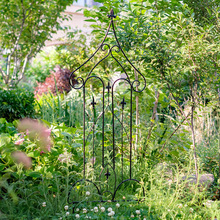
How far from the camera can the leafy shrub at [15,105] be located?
14.5 ft

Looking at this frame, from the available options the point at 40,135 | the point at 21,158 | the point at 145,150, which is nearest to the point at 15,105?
the point at 40,135

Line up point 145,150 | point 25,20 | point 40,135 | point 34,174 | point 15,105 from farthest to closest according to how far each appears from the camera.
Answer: point 25,20, point 15,105, point 145,150, point 40,135, point 34,174

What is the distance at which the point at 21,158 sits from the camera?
231cm

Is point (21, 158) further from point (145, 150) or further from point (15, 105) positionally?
point (15, 105)

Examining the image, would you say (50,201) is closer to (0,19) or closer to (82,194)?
(82,194)

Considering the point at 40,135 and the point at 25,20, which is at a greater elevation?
the point at 25,20

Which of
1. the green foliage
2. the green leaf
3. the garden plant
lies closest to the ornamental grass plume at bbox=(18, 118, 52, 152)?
the garden plant

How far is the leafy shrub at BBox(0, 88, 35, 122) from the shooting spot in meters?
4.41

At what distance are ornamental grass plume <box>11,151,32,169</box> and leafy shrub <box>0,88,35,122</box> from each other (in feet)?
7.32

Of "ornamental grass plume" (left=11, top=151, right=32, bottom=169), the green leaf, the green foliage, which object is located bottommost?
the green leaf

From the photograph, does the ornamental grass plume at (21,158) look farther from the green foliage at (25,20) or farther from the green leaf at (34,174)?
the green foliage at (25,20)

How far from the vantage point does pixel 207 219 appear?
7.48 ft

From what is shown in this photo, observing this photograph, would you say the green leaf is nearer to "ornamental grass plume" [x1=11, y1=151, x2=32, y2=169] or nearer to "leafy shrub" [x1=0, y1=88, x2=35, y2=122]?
"ornamental grass plume" [x1=11, y1=151, x2=32, y2=169]

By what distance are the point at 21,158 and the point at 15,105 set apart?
92.6 inches
